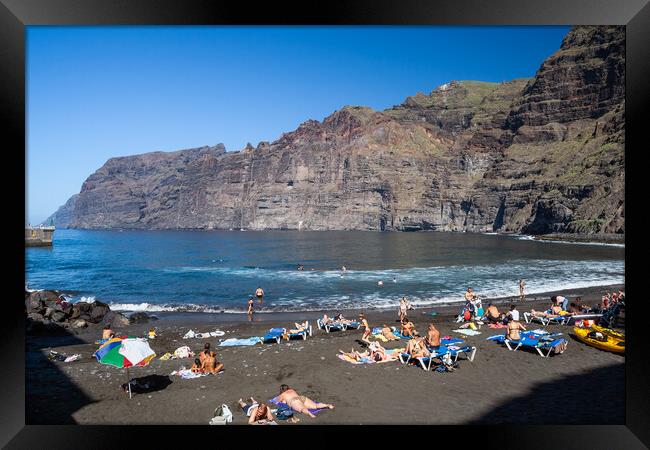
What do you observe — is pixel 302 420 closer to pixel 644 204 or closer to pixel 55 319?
pixel 644 204

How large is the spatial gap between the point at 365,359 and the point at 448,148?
579 ft

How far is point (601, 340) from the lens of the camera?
1071 cm

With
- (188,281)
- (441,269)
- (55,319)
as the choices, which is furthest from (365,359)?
(441,269)

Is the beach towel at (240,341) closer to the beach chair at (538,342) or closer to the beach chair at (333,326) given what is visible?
the beach chair at (333,326)

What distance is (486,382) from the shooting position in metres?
8.59

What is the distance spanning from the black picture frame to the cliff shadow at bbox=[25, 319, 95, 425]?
109 centimetres

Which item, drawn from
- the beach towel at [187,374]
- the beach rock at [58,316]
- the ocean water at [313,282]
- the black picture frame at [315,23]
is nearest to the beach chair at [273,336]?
the beach towel at [187,374]

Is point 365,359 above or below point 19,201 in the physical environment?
below

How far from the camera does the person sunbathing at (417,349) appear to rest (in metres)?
9.68

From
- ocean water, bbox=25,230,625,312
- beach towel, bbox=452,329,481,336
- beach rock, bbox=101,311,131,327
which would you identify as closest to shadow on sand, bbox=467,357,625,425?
beach towel, bbox=452,329,481,336

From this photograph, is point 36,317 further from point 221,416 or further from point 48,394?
point 221,416

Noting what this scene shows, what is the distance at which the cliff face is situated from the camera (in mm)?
90688

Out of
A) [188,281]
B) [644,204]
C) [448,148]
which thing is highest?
[448,148]

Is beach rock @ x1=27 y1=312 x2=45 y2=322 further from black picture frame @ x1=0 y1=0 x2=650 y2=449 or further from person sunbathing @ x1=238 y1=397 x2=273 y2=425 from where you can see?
person sunbathing @ x1=238 y1=397 x2=273 y2=425
